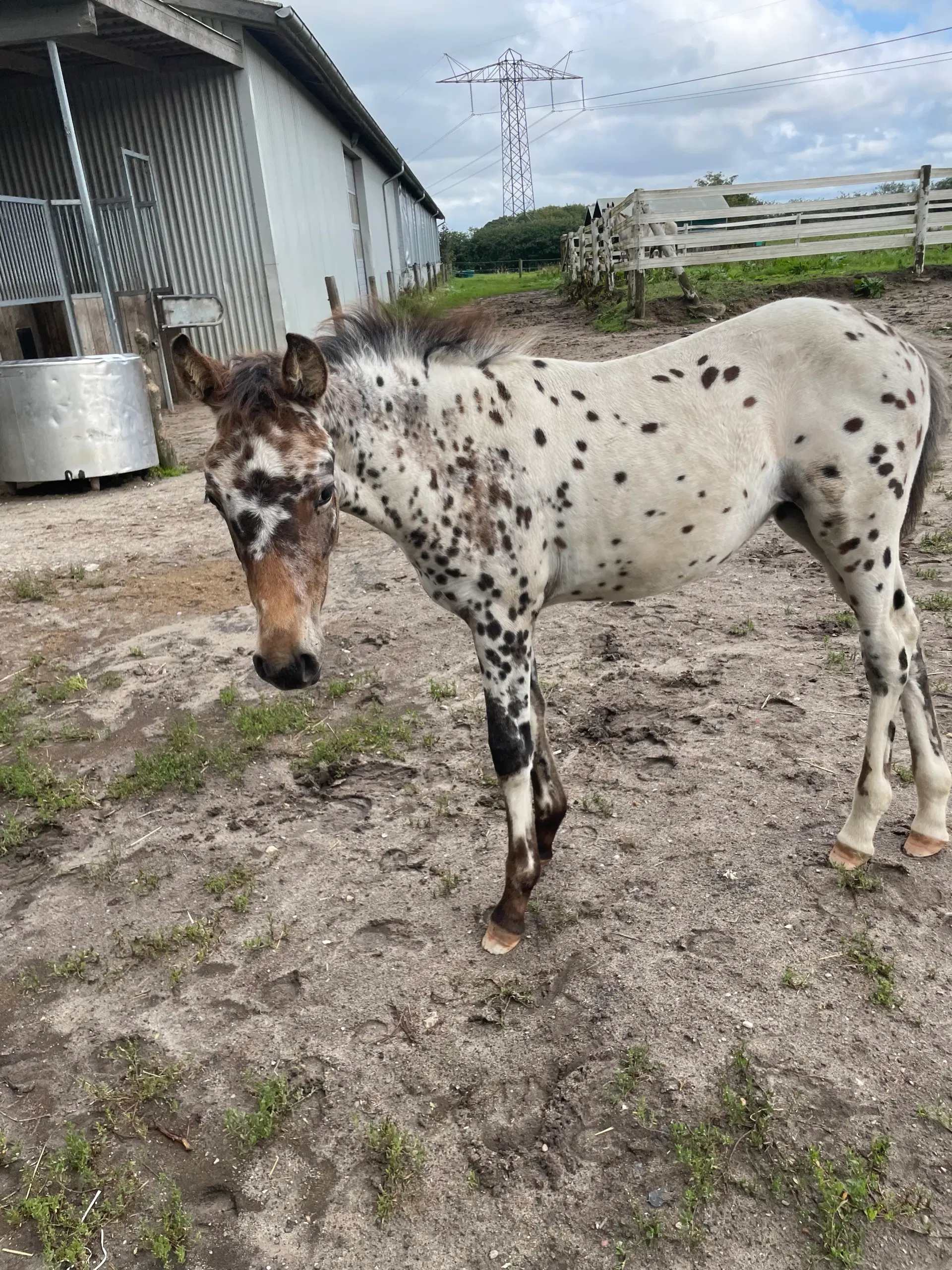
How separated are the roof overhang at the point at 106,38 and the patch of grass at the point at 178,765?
898 cm

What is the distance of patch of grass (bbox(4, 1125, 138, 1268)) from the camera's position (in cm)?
213

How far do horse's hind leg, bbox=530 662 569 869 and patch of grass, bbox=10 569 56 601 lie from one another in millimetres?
4634

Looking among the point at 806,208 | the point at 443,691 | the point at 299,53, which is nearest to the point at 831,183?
the point at 806,208

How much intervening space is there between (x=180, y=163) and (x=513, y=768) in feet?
43.7

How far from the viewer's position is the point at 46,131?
515 inches

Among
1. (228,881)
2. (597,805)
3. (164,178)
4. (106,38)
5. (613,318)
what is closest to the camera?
(228,881)

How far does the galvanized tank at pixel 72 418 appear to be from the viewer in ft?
27.3

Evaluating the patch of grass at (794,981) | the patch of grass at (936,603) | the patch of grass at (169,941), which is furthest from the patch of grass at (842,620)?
the patch of grass at (169,941)

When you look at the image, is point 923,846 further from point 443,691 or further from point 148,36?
point 148,36

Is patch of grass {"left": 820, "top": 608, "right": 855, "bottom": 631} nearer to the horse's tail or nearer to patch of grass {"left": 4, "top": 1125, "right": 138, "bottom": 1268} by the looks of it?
the horse's tail

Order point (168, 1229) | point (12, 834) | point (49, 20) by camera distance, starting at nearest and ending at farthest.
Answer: point (168, 1229)
point (12, 834)
point (49, 20)

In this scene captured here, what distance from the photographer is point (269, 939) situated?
10.2 ft

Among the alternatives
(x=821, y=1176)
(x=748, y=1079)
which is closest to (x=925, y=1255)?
(x=821, y=1176)

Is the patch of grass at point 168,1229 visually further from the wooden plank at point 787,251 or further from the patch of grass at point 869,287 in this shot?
the patch of grass at point 869,287
